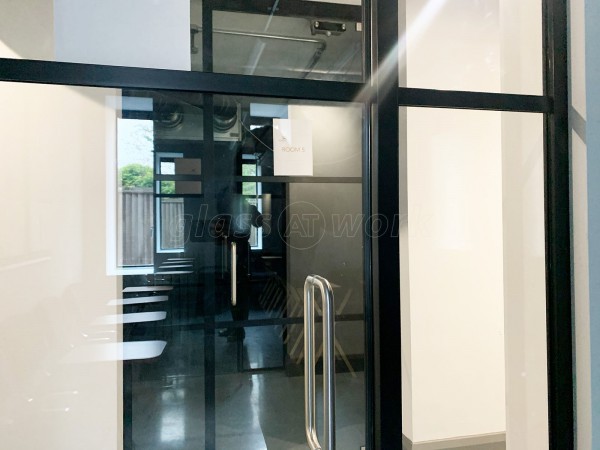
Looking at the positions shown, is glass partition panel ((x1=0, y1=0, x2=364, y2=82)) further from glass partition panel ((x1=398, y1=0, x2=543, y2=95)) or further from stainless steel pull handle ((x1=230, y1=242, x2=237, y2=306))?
stainless steel pull handle ((x1=230, y1=242, x2=237, y2=306))

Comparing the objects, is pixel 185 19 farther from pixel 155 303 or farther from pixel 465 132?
pixel 465 132

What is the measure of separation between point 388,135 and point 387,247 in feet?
1.40

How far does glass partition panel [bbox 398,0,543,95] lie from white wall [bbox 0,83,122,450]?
1.29m

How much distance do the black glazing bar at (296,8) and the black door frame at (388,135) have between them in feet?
0.04

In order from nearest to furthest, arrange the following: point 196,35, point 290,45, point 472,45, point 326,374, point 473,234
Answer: point 326,374 < point 196,35 < point 290,45 < point 472,45 < point 473,234

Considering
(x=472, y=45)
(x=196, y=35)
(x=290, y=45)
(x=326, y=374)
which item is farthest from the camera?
(x=472, y=45)

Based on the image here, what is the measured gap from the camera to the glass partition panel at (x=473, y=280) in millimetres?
1657

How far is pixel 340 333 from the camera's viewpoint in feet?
5.31

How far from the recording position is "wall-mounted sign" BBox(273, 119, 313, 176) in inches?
62.7

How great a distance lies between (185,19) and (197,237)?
0.85m

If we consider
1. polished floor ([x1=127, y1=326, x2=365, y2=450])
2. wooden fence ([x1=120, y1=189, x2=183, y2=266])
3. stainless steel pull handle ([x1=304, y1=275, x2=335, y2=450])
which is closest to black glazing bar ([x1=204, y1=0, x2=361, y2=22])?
wooden fence ([x1=120, y1=189, x2=183, y2=266])

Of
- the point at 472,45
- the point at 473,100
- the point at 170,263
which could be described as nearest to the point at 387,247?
the point at 473,100

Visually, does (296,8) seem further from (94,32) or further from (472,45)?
(472,45)

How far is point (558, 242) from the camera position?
1545 mm
